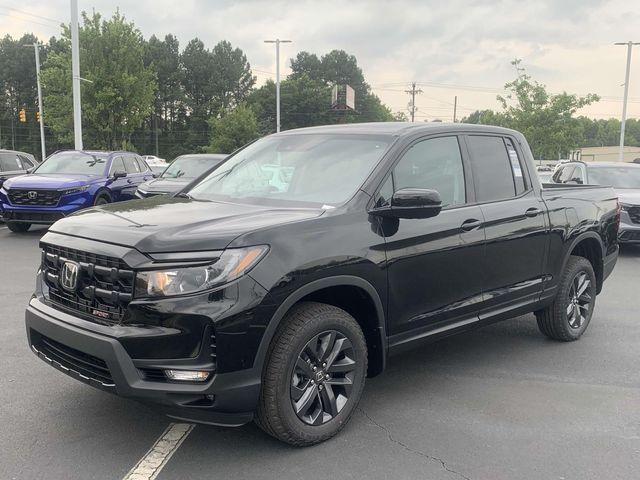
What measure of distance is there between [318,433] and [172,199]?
191 centimetres

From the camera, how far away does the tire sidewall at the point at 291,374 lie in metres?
3.22

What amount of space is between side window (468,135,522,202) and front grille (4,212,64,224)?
8.71 meters

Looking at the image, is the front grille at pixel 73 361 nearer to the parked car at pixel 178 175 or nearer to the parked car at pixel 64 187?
the parked car at pixel 64 187

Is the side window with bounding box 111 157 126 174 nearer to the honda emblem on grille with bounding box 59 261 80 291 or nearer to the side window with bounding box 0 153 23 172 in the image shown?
the side window with bounding box 0 153 23 172

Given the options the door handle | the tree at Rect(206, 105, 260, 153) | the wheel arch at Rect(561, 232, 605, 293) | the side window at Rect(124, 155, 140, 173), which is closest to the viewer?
the door handle

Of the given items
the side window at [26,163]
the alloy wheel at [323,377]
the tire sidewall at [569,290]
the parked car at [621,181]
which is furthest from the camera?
the side window at [26,163]

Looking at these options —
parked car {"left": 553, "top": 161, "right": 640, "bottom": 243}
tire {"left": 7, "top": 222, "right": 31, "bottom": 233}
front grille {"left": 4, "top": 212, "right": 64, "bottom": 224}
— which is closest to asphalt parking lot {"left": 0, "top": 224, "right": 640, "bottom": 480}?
parked car {"left": 553, "top": 161, "right": 640, "bottom": 243}

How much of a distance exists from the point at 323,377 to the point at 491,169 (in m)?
2.26

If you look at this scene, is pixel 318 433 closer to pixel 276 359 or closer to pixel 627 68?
pixel 276 359

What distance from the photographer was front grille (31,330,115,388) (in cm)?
310

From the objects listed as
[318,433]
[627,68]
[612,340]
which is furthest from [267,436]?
[627,68]

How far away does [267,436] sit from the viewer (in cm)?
356

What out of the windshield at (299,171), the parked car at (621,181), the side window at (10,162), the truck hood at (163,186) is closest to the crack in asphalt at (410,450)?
the windshield at (299,171)

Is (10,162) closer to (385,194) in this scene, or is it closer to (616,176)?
(385,194)
